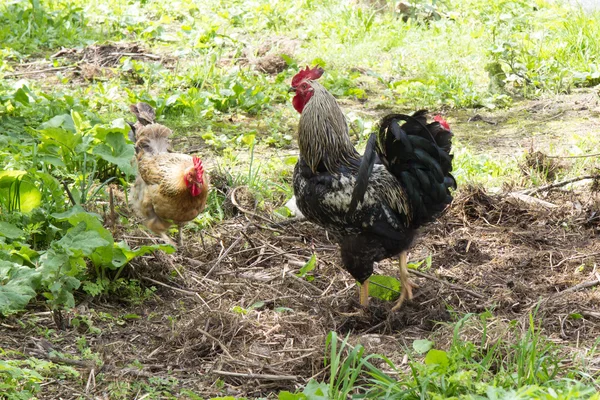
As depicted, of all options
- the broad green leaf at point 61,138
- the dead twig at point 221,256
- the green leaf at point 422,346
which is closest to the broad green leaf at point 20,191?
the broad green leaf at point 61,138

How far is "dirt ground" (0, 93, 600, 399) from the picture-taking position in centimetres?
389

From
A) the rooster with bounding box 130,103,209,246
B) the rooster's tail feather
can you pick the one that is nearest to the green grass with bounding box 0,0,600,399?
the rooster with bounding box 130,103,209,246

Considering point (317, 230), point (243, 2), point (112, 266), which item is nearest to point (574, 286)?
point (317, 230)

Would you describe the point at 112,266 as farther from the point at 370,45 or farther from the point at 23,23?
the point at 23,23

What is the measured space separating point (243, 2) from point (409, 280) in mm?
8269

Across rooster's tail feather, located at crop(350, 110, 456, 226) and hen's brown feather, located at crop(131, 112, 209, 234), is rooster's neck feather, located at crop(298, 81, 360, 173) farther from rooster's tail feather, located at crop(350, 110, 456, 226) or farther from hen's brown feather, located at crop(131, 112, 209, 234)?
hen's brown feather, located at crop(131, 112, 209, 234)

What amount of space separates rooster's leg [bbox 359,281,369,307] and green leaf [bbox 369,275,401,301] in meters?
0.22

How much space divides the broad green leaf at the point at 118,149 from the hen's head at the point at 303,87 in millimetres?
1288

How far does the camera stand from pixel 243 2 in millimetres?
12109

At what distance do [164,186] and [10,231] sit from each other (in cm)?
132

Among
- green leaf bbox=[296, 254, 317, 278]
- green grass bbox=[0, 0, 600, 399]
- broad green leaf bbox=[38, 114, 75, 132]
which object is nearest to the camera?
green grass bbox=[0, 0, 600, 399]

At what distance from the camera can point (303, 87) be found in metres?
5.10

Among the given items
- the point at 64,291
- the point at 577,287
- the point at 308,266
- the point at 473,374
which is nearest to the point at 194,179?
the point at 308,266

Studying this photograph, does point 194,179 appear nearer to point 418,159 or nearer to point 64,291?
point 64,291
